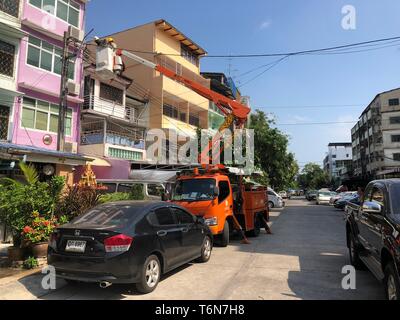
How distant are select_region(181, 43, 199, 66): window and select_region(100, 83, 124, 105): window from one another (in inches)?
378

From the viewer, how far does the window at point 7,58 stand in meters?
16.1

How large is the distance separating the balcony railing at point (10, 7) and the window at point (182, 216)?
1405 cm

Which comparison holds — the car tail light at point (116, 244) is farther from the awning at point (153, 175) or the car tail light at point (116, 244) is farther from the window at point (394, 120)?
the window at point (394, 120)

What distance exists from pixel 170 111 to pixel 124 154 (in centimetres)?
850

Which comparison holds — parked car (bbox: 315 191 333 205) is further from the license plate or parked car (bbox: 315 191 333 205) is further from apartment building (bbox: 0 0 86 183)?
Result: the license plate

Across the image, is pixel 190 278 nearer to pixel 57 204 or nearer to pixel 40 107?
pixel 57 204

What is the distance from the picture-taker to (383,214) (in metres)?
5.45

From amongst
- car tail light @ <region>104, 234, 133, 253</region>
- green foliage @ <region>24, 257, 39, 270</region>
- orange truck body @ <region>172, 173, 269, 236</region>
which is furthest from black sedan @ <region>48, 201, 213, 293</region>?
orange truck body @ <region>172, 173, 269, 236</region>

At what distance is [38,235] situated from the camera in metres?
8.30

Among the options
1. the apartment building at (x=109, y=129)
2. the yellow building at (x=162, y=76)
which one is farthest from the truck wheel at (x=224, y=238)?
the yellow building at (x=162, y=76)

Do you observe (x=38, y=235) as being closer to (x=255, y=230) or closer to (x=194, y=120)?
(x=255, y=230)

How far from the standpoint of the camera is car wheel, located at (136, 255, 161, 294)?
5965 millimetres

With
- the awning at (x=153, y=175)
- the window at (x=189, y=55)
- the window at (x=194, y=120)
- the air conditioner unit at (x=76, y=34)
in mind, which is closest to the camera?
the air conditioner unit at (x=76, y=34)

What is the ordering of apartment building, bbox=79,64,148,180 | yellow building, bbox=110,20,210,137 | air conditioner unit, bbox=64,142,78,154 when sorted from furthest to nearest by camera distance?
yellow building, bbox=110,20,210,137
apartment building, bbox=79,64,148,180
air conditioner unit, bbox=64,142,78,154
